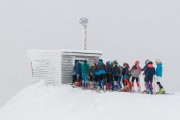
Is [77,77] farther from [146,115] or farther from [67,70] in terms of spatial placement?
[146,115]

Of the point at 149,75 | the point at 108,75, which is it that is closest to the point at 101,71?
the point at 108,75

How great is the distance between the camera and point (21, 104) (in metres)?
26.1

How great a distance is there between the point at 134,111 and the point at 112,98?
3.54 m

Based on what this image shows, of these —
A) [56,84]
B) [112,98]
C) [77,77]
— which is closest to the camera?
[112,98]

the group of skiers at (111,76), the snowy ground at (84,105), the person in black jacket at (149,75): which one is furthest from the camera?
the group of skiers at (111,76)

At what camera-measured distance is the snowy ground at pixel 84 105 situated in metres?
19.2

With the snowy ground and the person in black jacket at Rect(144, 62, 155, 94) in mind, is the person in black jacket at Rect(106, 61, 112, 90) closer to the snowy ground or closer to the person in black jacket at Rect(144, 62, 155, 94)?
the snowy ground

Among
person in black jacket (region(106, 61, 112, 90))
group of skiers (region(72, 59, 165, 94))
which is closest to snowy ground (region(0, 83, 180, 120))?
group of skiers (region(72, 59, 165, 94))

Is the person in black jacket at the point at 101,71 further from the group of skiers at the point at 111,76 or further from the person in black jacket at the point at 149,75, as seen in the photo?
the person in black jacket at the point at 149,75

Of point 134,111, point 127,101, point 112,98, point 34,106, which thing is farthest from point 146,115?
point 34,106

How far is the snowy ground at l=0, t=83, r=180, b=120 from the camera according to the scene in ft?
63.0

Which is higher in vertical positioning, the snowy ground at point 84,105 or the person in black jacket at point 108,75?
the person in black jacket at point 108,75

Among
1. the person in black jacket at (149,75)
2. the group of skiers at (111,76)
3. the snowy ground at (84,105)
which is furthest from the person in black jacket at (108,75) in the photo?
the person in black jacket at (149,75)

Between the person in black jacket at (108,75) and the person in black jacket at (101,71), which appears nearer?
the person in black jacket at (101,71)
